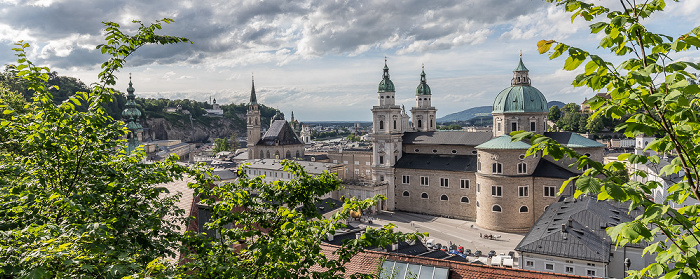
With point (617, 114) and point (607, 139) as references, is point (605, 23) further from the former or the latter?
point (607, 139)

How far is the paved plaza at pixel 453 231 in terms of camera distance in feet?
135

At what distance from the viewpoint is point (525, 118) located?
4906cm

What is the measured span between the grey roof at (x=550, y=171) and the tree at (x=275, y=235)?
40.8 m

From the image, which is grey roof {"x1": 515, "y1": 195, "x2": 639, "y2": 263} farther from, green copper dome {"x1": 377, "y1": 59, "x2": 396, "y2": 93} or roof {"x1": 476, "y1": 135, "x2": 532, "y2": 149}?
green copper dome {"x1": 377, "y1": 59, "x2": 396, "y2": 93}

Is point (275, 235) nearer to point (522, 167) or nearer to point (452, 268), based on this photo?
point (452, 268)

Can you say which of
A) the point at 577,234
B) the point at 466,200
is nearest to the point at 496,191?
the point at 466,200

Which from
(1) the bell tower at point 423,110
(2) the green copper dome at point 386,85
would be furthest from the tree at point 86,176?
(1) the bell tower at point 423,110

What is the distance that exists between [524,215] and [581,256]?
21174 millimetres

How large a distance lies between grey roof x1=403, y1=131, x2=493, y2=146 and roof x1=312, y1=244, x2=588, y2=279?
124 ft

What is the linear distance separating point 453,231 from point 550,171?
1112 centimetres

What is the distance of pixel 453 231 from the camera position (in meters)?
46.5

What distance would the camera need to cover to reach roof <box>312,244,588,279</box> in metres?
15.2

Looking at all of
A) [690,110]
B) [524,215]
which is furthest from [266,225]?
[524,215]

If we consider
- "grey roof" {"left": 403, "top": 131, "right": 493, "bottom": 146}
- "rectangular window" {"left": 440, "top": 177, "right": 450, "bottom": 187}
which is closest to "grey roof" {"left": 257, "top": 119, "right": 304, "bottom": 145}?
"grey roof" {"left": 403, "top": 131, "right": 493, "bottom": 146}
